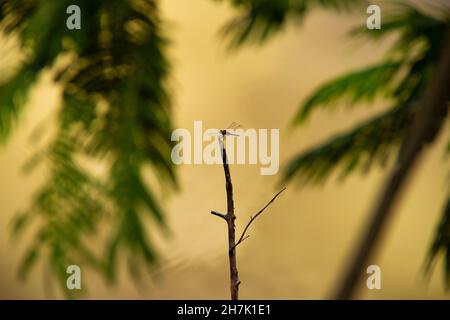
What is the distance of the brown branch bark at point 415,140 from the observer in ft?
2.64

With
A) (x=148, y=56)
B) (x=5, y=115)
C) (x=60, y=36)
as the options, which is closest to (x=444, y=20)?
(x=148, y=56)

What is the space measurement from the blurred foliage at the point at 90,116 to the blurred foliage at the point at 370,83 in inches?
6.5

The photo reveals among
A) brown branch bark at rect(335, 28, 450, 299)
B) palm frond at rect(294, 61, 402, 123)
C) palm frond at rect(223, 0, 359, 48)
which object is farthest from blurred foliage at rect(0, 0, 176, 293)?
brown branch bark at rect(335, 28, 450, 299)

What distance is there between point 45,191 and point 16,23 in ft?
0.87

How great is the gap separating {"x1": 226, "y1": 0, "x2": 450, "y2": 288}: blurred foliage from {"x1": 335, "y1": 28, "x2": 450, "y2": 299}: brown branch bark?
125mm

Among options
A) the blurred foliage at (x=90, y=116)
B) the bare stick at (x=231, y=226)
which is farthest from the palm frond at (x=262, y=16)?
the bare stick at (x=231, y=226)

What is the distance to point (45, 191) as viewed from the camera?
3.86 feet

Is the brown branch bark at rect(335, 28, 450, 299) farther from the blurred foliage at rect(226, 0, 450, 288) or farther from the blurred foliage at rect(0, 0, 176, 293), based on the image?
the blurred foliage at rect(0, 0, 176, 293)

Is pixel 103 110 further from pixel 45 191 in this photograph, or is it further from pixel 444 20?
pixel 444 20

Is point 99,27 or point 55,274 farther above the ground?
point 99,27

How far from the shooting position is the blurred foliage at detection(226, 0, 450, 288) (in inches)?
43.0
